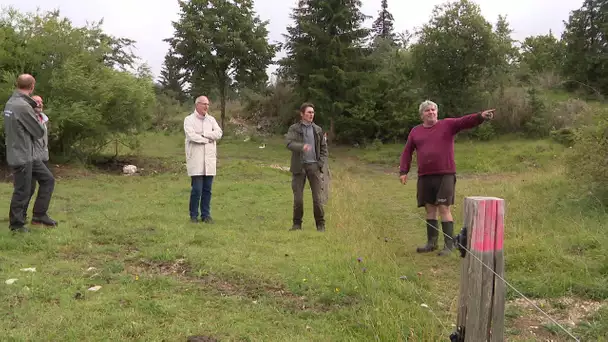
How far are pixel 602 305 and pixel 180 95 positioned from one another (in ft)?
164

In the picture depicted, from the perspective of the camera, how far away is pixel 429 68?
25.0 meters

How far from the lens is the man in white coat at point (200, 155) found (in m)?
7.56

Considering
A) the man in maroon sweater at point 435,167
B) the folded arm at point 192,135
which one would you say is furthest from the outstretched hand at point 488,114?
the folded arm at point 192,135

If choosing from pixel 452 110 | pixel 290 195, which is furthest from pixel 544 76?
pixel 290 195

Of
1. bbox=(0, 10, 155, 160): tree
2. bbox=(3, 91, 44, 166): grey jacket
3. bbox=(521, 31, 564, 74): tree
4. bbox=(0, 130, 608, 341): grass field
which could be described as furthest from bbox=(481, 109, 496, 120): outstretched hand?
bbox=(521, 31, 564, 74): tree

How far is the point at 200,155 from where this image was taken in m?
7.59

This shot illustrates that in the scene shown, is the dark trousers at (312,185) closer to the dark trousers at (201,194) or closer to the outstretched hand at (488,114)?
the dark trousers at (201,194)

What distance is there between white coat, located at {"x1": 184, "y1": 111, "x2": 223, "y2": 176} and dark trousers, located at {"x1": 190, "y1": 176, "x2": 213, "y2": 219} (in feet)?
0.47

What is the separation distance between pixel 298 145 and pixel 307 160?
0.32m

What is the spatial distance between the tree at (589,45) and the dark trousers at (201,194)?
2599cm

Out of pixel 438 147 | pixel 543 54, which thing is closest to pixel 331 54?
pixel 543 54

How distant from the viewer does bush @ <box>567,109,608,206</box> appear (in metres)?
7.68

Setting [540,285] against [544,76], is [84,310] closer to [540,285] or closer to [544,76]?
[540,285]

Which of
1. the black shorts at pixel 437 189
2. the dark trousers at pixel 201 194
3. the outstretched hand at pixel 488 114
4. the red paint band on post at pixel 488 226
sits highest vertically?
the outstretched hand at pixel 488 114
